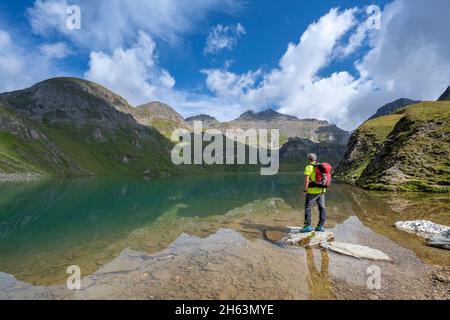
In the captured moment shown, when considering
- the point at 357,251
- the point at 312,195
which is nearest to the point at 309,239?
the point at 357,251

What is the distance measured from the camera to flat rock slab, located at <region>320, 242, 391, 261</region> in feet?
47.9

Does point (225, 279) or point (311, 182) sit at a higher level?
point (311, 182)

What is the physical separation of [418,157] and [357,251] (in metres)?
55.9

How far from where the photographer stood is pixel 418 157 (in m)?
59.2

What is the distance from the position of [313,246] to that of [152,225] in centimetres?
1723

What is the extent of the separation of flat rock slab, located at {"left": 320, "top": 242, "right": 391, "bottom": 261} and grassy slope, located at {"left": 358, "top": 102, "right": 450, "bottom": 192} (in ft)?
143

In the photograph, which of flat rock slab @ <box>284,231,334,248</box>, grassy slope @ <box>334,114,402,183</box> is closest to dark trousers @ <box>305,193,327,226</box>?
flat rock slab @ <box>284,231,334,248</box>

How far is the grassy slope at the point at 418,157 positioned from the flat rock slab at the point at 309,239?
143ft

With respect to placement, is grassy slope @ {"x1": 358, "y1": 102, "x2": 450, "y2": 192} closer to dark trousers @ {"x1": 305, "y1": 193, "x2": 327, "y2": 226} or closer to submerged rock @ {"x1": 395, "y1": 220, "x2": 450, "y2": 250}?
submerged rock @ {"x1": 395, "y1": 220, "x2": 450, "y2": 250}

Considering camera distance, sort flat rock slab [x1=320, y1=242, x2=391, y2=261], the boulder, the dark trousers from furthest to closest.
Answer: the dark trousers < the boulder < flat rock slab [x1=320, y1=242, x2=391, y2=261]
